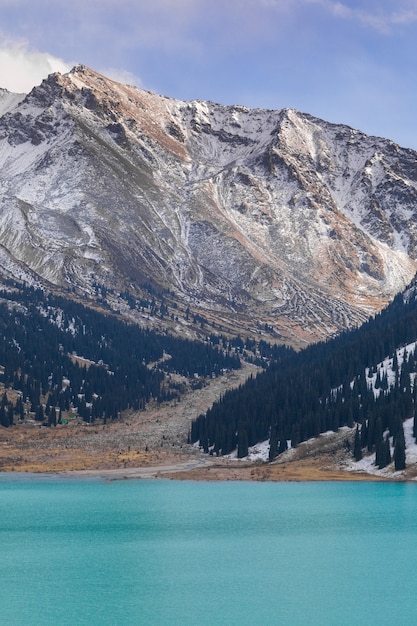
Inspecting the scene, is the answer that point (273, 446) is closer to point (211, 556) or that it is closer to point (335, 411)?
point (335, 411)

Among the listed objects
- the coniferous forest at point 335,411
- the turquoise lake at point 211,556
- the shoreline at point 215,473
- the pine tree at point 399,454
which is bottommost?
the turquoise lake at point 211,556

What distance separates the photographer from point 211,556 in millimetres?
81750

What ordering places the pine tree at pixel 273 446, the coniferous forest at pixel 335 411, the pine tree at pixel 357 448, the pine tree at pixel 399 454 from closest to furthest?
1. the pine tree at pixel 399 454
2. the pine tree at pixel 357 448
3. the coniferous forest at pixel 335 411
4. the pine tree at pixel 273 446

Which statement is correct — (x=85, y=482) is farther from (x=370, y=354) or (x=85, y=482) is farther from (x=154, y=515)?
(x=370, y=354)

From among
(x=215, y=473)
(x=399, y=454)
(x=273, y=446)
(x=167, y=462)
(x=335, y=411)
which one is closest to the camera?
(x=399, y=454)

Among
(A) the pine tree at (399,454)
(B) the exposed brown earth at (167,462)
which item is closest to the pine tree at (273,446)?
(B) the exposed brown earth at (167,462)

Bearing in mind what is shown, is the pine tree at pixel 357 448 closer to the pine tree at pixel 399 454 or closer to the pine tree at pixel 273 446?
the pine tree at pixel 399 454

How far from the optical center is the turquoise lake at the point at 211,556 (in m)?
63.5

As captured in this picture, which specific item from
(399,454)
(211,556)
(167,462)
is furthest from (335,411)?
(211,556)

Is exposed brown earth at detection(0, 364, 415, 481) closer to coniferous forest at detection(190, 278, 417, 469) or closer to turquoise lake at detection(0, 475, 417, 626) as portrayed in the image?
coniferous forest at detection(190, 278, 417, 469)

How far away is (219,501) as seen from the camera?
118438mm

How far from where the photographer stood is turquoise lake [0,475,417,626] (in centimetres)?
6353

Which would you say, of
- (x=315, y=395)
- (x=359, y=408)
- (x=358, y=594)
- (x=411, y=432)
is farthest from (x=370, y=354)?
(x=358, y=594)

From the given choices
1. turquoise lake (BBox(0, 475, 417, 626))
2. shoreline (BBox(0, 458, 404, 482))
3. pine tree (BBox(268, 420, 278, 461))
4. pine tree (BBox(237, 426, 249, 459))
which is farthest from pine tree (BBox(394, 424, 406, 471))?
pine tree (BBox(237, 426, 249, 459))
